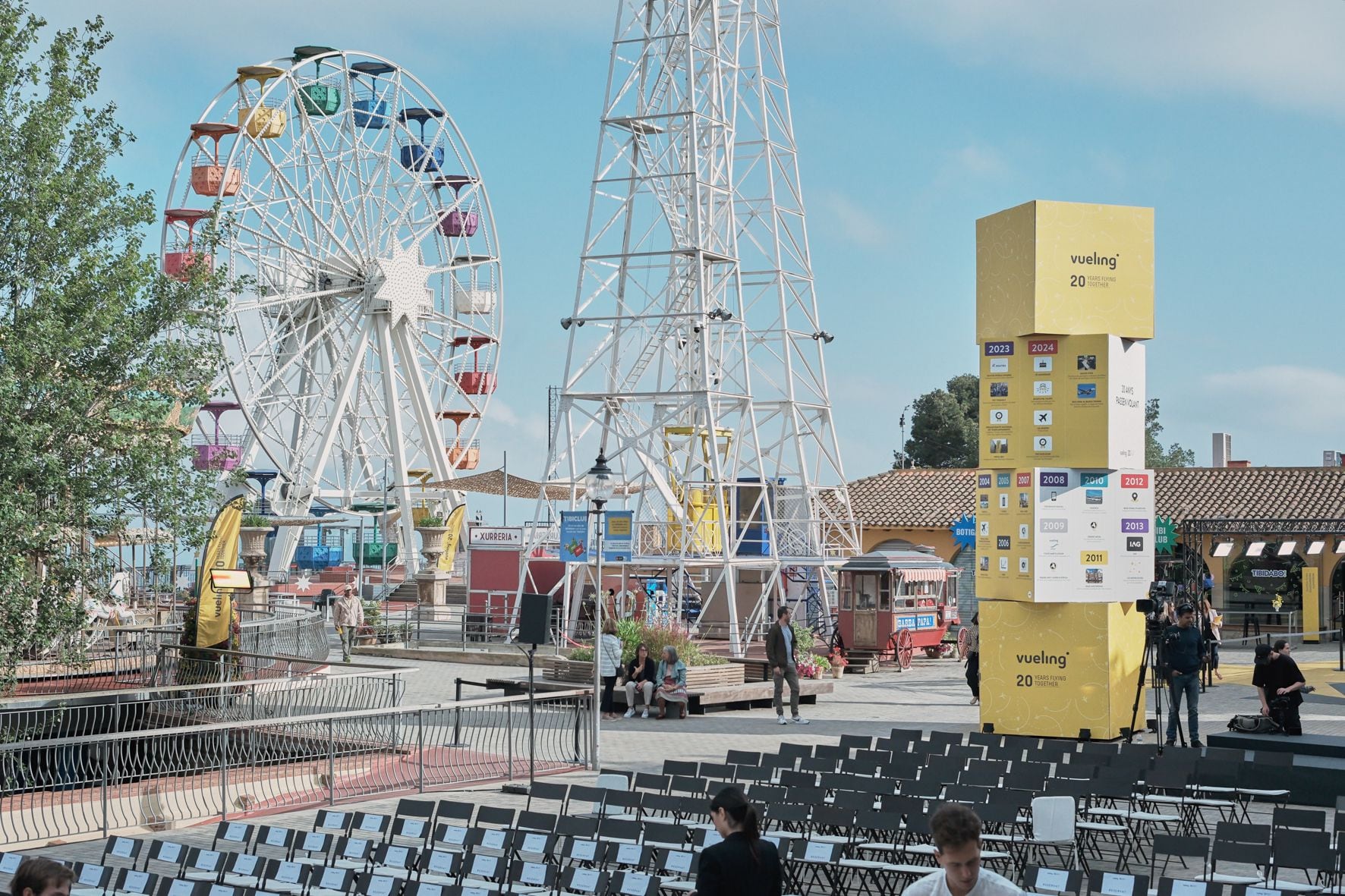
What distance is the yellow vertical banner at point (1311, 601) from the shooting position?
40.3m

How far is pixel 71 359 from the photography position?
17891 millimetres

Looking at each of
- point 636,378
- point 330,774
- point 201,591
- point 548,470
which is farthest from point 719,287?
point 330,774

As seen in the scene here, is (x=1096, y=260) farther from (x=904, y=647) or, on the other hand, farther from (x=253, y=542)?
(x=253, y=542)

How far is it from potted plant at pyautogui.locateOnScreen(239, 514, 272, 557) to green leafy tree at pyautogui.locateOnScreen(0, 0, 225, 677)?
2346 centimetres

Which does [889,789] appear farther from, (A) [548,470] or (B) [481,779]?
(A) [548,470]

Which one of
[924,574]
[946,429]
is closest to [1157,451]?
[946,429]

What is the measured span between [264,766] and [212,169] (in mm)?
29197

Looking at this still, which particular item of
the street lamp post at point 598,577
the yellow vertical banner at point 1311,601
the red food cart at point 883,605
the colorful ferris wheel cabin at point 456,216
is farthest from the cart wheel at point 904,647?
the colorful ferris wheel cabin at point 456,216

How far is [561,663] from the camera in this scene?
2622 cm

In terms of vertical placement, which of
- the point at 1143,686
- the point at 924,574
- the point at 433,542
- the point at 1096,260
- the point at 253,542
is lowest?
the point at 1143,686

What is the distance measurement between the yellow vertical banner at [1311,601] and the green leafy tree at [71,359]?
30748 millimetres

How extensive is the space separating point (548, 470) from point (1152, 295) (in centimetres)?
1668

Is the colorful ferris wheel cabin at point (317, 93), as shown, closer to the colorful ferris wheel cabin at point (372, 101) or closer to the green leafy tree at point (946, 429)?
the colorful ferris wheel cabin at point (372, 101)

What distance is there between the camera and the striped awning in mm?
34000
